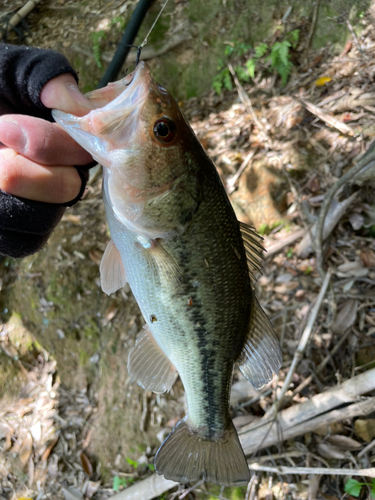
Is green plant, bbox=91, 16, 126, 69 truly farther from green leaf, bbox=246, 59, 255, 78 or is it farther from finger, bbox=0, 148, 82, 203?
finger, bbox=0, 148, 82, 203

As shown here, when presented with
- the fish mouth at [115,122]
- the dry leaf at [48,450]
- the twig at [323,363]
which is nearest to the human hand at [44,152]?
the fish mouth at [115,122]

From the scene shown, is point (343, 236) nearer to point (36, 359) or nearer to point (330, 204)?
point (330, 204)

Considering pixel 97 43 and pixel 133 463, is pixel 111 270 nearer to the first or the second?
pixel 133 463

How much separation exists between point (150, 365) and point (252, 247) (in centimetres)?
90

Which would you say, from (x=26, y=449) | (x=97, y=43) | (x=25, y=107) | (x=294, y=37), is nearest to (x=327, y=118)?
(x=294, y=37)

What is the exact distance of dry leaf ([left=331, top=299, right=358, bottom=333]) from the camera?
2875 mm

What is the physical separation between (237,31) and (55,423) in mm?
5605

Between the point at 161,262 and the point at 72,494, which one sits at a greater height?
the point at 161,262

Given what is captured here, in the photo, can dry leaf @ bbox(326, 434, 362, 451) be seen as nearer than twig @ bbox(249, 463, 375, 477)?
No

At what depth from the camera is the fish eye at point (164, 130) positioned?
1.41m

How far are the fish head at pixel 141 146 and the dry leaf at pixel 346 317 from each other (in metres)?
2.08

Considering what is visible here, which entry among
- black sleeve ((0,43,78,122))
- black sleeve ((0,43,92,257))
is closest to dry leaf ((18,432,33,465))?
black sleeve ((0,43,92,257))

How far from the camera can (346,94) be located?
3633mm

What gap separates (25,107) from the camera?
1.69 meters
